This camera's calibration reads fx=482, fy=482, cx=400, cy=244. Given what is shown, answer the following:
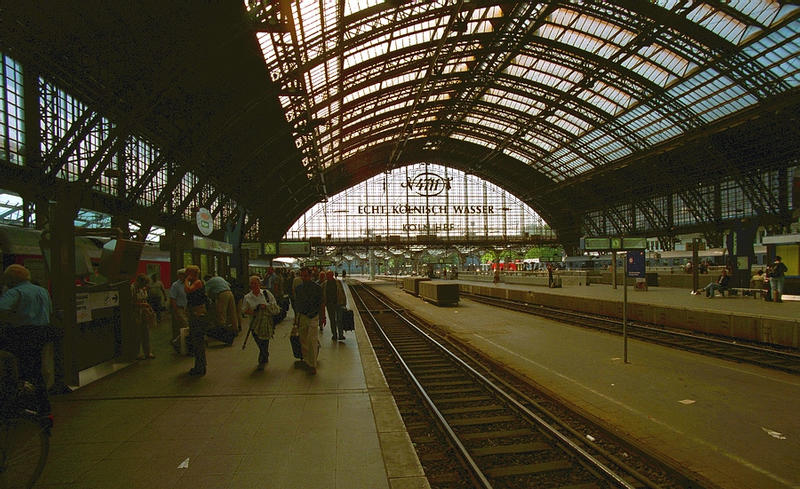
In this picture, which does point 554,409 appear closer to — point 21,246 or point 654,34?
point 21,246

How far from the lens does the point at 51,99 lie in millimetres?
17625

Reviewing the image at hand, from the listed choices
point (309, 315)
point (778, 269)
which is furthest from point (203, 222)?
point (778, 269)

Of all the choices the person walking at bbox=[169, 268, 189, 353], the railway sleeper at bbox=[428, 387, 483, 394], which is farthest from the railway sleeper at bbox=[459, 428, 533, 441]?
the person walking at bbox=[169, 268, 189, 353]

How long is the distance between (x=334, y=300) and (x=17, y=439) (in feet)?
28.3

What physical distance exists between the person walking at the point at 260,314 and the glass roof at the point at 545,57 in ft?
40.6

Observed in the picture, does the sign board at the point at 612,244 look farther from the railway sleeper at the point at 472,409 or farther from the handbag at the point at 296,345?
the handbag at the point at 296,345

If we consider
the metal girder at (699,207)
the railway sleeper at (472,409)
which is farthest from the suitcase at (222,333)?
the metal girder at (699,207)

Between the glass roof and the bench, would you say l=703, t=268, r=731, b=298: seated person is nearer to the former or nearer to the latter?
the bench

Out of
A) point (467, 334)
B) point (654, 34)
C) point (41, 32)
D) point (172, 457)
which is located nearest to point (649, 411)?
point (172, 457)

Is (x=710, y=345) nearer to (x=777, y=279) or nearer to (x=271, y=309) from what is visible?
(x=777, y=279)

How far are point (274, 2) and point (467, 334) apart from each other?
14.3 metres

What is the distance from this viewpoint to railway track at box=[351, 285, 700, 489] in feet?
15.4

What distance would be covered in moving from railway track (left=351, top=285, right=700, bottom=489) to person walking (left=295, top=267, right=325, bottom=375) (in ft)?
5.36

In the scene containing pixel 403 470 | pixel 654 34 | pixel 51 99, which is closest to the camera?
pixel 403 470
